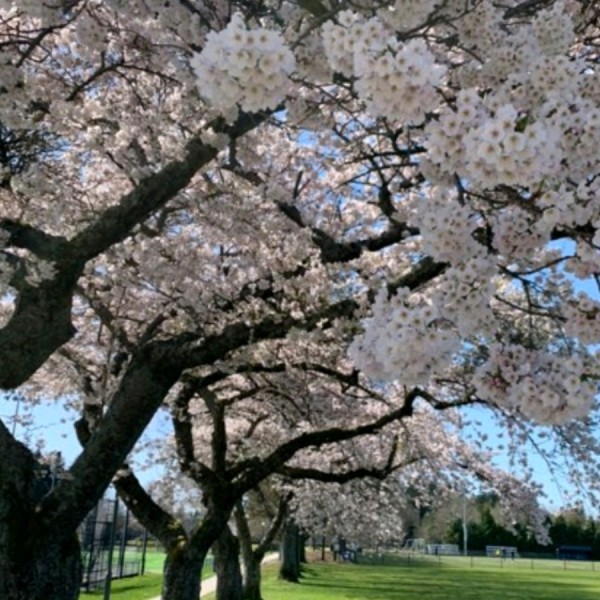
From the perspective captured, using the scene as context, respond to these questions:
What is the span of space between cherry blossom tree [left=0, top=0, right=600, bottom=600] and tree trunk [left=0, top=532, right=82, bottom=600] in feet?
0.06

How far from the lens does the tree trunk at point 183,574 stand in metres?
12.4

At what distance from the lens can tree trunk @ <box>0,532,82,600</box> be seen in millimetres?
7250

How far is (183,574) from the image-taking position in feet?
41.0

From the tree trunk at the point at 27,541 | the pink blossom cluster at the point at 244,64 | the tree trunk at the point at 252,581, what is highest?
the pink blossom cluster at the point at 244,64

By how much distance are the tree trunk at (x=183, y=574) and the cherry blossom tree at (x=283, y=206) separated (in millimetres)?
1061

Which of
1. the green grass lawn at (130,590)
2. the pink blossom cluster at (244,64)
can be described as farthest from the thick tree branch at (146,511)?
the pink blossom cluster at (244,64)

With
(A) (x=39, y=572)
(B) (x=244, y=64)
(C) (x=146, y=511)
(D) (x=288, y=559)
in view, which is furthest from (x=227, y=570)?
(D) (x=288, y=559)

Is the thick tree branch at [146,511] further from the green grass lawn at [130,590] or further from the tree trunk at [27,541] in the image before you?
the green grass lawn at [130,590]

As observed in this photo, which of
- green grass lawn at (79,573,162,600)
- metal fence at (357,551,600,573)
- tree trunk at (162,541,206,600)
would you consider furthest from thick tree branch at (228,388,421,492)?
metal fence at (357,551,600,573)

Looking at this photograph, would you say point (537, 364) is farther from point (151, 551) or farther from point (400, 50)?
point (151, 551)

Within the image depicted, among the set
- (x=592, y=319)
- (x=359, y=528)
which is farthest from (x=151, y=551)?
(x=592, y=319)

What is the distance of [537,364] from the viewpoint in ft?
13.1

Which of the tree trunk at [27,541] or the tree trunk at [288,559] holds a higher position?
the tree trunk at [27,541]

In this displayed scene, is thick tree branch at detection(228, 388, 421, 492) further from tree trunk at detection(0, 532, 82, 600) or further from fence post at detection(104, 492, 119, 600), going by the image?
tree trunk at detection(0, 532, 82, 600)
